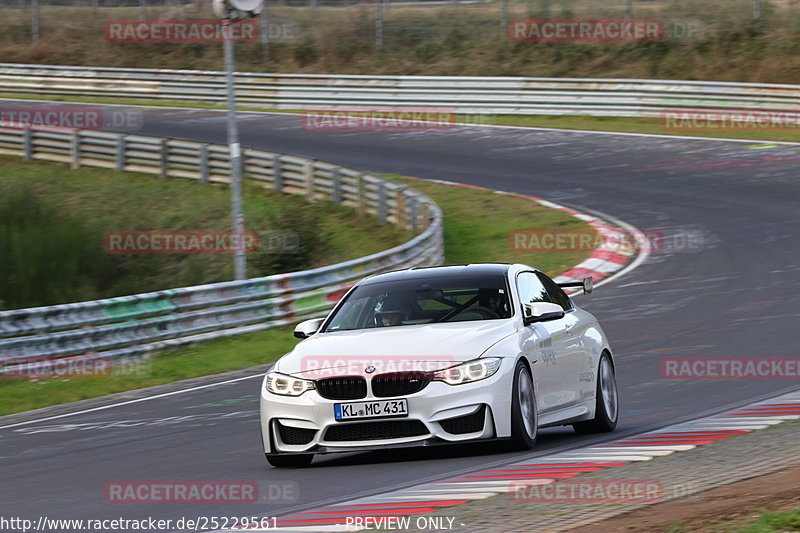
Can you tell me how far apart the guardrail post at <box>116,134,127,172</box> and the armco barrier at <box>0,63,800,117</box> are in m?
8.30

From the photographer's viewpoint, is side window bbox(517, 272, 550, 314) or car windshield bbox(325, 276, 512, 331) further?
side window bbox(517, 272, 550, 314)

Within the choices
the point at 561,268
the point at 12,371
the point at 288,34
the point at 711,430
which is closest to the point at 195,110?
the point at 288,34

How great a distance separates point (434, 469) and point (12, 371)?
8.28 meters

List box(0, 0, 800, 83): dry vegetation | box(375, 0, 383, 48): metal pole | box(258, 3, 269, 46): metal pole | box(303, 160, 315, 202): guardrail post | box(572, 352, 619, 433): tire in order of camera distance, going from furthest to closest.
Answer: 1. box(258, 3, 269, 46): metal pole
2. box(375, 0, 383, 48): metal pole
3. box(0, 0, 800, 83): dry vegetation
4. box(303, 160, 315, 202): guardrail post
5. box(572, 352, 619, 433): tire

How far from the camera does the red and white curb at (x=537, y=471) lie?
707 cm

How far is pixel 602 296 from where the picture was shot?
18953mm

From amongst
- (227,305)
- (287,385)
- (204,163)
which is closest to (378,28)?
(204,163)

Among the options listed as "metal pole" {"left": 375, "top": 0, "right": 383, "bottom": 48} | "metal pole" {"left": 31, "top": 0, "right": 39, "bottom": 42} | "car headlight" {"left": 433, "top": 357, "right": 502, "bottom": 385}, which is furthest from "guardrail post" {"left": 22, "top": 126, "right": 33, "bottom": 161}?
"car headlight" {"left": 433, "top": 357, "right": 502, "bottom": 385}

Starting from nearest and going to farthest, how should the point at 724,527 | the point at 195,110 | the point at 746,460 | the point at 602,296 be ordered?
1. the point at 724,527
2. the point at 746,460
3. the point at 602,296
4. the point at 195,110

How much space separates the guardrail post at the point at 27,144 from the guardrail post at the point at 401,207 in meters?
14.2

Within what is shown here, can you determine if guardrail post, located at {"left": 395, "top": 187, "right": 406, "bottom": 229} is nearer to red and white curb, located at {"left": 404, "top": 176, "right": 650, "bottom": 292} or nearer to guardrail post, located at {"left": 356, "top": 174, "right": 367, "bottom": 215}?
guardrail post, located at {"left": 356, "top": 174, "right": 367, "bottom": 215}

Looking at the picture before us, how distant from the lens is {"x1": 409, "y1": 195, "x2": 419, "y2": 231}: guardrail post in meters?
24.6

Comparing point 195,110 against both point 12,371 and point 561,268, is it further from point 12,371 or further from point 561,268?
point 12,371

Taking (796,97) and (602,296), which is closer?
(602,296)
